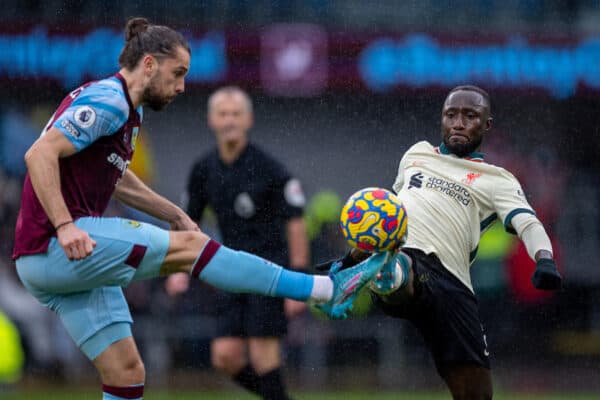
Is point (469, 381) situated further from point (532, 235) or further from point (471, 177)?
point (471, 177)

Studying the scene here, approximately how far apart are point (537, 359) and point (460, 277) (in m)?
8.53

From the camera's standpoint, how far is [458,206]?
5.75 metres

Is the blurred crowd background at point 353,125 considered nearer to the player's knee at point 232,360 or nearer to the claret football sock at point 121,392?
the player's knee at point 232,360

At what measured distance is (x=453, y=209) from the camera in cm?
575

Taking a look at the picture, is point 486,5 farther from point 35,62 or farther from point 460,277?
point 460,277

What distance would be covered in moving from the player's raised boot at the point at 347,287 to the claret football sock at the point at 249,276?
0.04 m

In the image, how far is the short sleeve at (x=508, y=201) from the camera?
18.4 ft

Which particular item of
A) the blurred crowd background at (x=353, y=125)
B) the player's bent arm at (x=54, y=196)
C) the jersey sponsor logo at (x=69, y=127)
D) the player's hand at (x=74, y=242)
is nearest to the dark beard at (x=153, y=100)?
the jersey sponsor logo at (x=69, y=127)

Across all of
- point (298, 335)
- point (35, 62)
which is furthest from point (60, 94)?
point (298, 335)

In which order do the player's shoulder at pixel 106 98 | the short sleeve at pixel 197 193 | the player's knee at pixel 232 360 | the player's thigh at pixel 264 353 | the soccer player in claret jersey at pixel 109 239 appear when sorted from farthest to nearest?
the short sleeve at pixel 197 193 → the player's knee at pixel 232 360 → the player's thigh at pixel 264 353 → the player's shoulder at pixel 106 98 → the soccer player in claret jersey at pixel 109 239

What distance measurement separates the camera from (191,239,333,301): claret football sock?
487 cm

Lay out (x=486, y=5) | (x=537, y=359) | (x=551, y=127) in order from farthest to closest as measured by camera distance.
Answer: (x=551, y=127) < (x=486, y=5) < (x=537, y=359)

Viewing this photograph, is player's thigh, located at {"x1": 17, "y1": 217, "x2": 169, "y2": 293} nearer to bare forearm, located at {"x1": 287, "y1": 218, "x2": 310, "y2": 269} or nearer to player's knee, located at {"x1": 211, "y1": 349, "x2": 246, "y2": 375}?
player's knee, located at {"x1": 211, "y1": 349, "x2": 246, "y2": 375}

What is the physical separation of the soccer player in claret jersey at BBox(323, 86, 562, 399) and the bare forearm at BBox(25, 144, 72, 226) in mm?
1654
